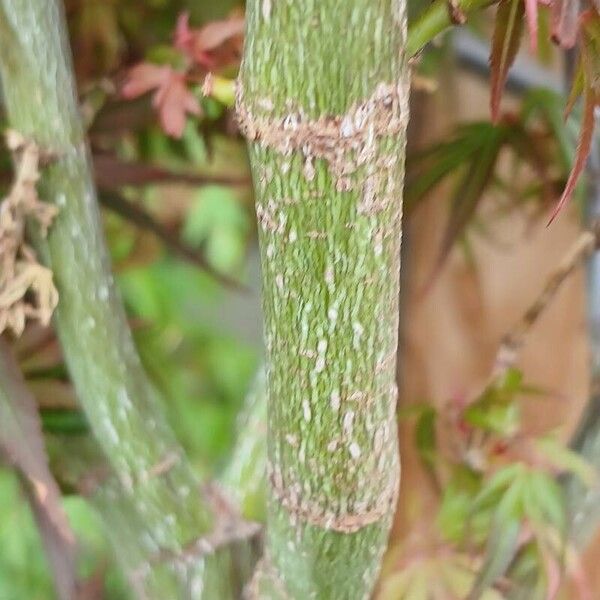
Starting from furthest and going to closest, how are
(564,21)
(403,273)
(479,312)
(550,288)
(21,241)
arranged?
(479,312) → (403,273) → (550,288) → (21,241) → (564,21)

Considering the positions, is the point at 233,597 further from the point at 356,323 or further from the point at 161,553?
the point at 356,323

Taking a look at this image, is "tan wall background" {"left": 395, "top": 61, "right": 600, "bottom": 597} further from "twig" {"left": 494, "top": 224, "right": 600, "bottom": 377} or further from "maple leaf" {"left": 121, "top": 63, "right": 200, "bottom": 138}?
"maple leaf" {"left": 121, "top": 63, "right": 200, "bottom": 138}

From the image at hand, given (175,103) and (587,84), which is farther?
(175,103)

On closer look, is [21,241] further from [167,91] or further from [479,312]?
[479,312]

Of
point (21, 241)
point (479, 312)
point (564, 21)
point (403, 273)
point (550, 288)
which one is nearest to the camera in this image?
point (564, 21)

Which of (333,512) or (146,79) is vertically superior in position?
(146,79)

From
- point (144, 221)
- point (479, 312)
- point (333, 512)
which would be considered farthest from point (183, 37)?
point (479, 312)

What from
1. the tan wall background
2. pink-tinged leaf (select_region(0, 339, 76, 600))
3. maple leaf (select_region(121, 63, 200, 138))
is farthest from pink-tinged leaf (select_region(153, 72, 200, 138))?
the tan wall background
